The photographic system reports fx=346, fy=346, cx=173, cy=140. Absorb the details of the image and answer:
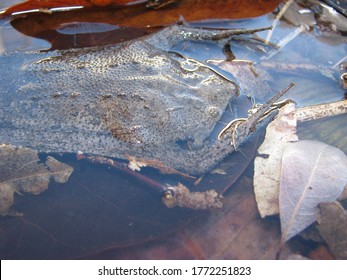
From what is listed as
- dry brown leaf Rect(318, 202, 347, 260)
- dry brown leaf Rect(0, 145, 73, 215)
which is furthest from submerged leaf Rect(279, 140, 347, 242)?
dry brown leaf Rect(0, 145, 73, 215)

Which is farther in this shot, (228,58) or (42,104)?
(228,58)

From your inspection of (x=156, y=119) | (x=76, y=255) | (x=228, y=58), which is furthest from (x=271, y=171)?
(x=76, y=255)

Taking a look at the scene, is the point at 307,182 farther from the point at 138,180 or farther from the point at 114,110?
the point at 114,110

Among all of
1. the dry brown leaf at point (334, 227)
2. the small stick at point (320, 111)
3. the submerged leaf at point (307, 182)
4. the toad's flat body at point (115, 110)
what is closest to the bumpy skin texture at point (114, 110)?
the toad's flat body at point (115, 110)

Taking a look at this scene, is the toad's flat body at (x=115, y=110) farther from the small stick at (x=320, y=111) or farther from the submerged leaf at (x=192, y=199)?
the small stick at (x=320, y=111)

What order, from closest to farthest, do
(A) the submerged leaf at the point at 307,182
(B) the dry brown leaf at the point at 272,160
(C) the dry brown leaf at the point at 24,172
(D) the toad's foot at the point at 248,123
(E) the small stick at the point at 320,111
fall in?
1. (A) the submerged leaf at the point at 307,182
2. (B) the dry brown leaf at the point at 272,160
3. (C) the dry brown leaf at the point at 24,172
4. (D) the toad's foot at the point at 248,123
5. (E) the small stick at the point at 320,111

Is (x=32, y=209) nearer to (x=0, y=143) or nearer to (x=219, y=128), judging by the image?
(x=0, y=143)
